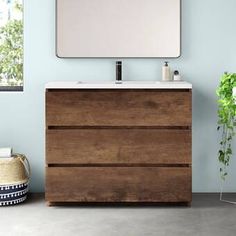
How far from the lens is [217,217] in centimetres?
401

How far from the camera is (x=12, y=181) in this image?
14.4 ft

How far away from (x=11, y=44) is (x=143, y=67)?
116cm

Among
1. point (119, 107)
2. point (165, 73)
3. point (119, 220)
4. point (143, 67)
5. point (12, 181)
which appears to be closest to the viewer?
point (119, 220)

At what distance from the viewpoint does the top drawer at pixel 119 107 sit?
4.20m

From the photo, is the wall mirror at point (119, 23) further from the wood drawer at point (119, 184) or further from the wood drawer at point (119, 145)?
the wood drawer at point (119, 184)

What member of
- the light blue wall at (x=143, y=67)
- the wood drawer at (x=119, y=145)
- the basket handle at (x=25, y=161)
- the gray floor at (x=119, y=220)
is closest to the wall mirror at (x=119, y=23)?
the light blue wall at (x=143, y=67)

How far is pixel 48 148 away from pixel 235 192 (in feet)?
5.43

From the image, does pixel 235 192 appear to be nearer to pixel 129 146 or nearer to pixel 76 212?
pixel 129 146

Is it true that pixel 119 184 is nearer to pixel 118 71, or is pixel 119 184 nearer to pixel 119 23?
pixel 118 71

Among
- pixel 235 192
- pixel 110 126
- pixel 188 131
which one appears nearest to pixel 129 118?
pixel 110 126

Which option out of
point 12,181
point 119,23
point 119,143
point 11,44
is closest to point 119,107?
point 119,143

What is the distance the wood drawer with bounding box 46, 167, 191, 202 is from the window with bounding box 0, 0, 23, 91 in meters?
1.06

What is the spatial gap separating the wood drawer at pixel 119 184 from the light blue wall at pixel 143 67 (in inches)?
22.7

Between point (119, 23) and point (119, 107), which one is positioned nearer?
point (119, 107)
